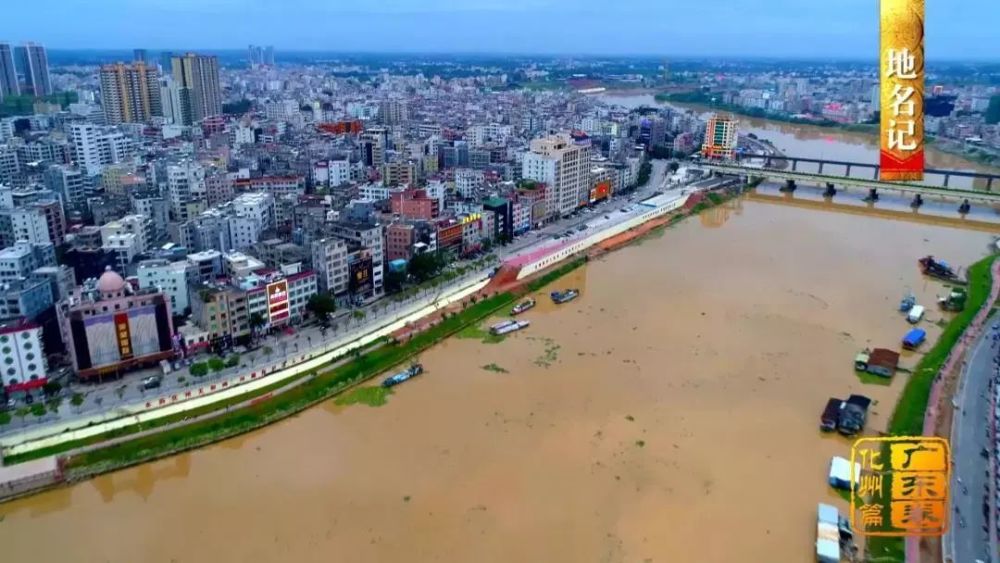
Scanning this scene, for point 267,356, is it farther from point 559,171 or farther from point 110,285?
point 559,171

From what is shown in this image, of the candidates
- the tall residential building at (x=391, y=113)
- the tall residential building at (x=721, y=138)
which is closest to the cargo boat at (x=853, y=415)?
the tall residential building at (x=721, y=138)

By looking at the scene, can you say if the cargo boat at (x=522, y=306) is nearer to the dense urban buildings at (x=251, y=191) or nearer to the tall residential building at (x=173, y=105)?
the dense urban buildings at (x=251, y=191)

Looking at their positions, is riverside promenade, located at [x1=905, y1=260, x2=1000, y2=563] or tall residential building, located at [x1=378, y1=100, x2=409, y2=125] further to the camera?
tall residential building, located at [x1=378, y1=100, x2=409, y2=125]

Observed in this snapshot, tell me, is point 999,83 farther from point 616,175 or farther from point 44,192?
point 44,192

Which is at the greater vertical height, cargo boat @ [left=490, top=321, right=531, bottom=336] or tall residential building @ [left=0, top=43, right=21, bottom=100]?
tall residential building @ [left=0, top=43, right=21, bottom=100]

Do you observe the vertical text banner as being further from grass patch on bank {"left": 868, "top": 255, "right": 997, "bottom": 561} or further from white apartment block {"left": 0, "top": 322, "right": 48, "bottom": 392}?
white apartment block {"left": 0, "top": 322, "right": 48, "bottom": 392}

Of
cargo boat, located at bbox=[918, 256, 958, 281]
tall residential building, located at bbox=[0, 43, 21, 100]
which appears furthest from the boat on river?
tall residential building, located at bbox=[0, 43, 21, 100]
